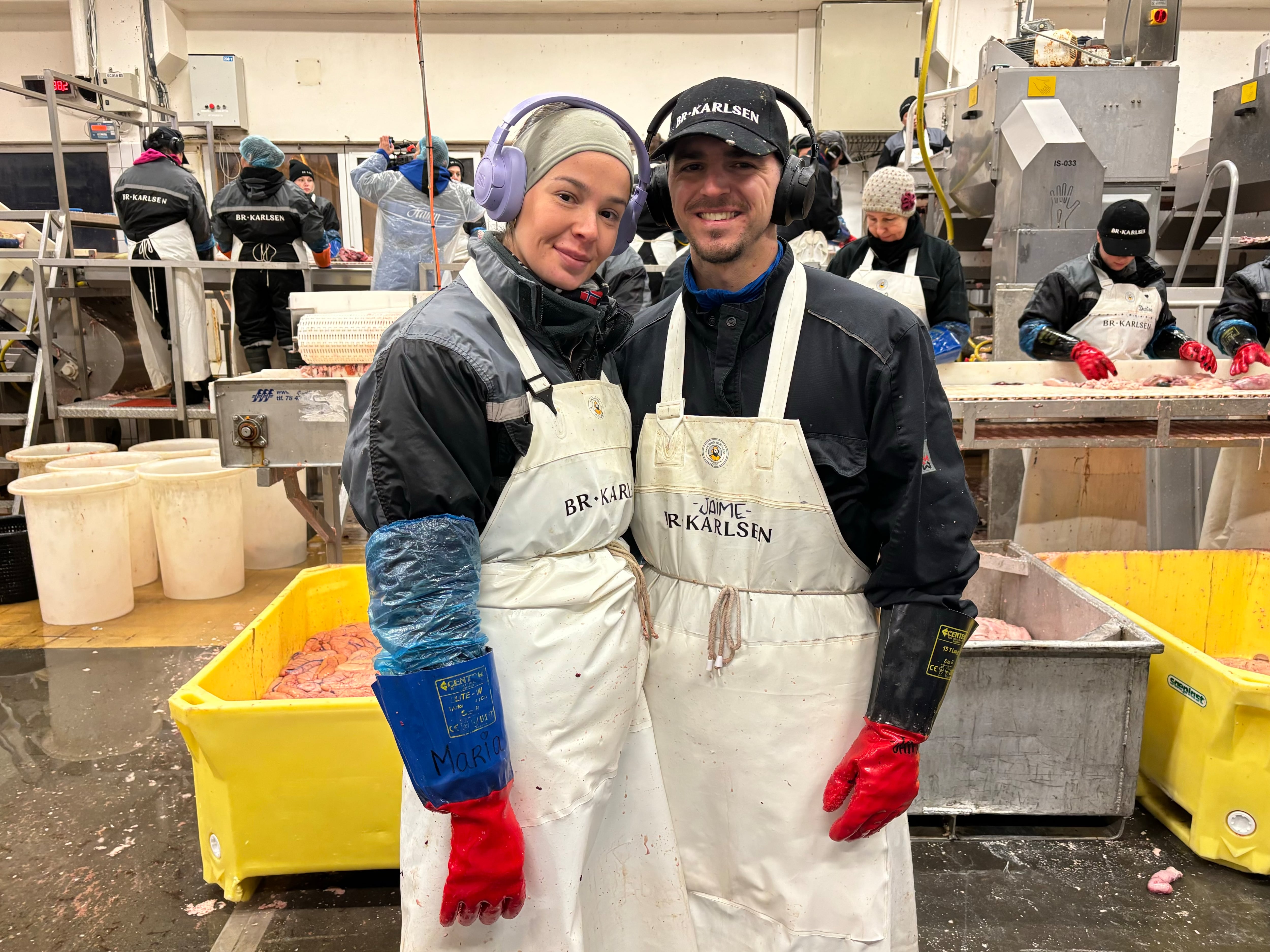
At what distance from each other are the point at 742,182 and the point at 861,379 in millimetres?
380

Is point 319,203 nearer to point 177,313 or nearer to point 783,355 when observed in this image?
point 177,313

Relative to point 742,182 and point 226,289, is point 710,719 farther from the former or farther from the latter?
point 226,289

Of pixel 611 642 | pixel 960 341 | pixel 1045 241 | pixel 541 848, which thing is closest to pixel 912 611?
pixel 611 642

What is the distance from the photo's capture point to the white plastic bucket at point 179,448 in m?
4.72

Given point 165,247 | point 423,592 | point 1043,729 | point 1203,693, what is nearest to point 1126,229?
point 1203,693

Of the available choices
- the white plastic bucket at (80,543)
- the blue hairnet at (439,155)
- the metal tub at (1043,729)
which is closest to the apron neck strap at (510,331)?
the metal tub at (1043,729)

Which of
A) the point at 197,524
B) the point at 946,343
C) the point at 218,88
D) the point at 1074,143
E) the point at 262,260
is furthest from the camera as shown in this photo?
the point at 218,88

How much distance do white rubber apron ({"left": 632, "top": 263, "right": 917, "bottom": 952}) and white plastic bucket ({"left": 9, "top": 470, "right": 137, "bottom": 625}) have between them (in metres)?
3.51

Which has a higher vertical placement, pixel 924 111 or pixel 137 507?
pixel 924 111

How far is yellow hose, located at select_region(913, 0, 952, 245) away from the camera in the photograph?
12.0 ft

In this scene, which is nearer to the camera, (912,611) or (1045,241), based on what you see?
(912,611)

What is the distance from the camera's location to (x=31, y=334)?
18.9ft

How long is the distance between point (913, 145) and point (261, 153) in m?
5.01

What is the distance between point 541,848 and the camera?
132cm
